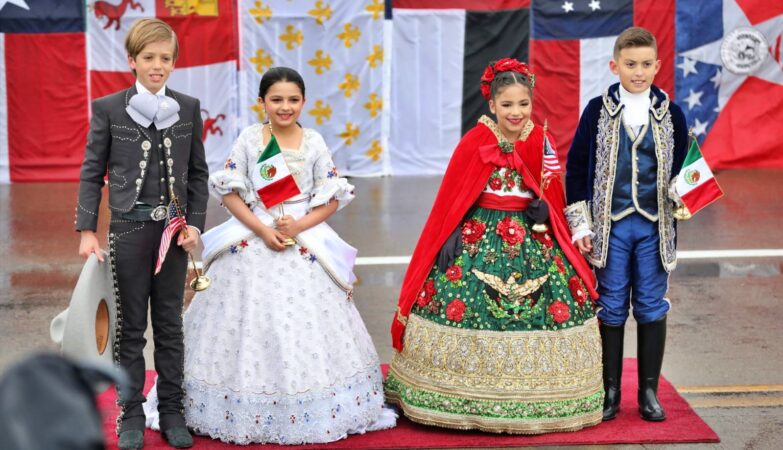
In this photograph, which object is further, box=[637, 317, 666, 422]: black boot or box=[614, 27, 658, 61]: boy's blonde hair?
box=[637, 317, 666, 422]: black boot

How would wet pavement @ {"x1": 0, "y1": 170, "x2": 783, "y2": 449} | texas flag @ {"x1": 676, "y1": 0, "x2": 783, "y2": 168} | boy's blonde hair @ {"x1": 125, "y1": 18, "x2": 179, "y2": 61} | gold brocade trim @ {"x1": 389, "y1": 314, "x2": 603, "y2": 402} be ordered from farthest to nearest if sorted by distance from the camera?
texas flag @ {"x1": 676, "y1": 0, "x2": 783, "y2": 168}
wet pavement @ {"x1": 0, "y1": 170, "x2": 783, "y2": 449}
gold brocade trim @ {"x1": 389, "y1": 314, "x2": 603, "y2": 402}
boy's blonde hair @ {"x1": 125, "y1": 18, "x2": 179, "y2": 61}

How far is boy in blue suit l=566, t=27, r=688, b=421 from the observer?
4.81 metres

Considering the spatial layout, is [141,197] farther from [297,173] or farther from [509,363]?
[509,363]

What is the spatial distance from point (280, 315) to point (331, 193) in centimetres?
57

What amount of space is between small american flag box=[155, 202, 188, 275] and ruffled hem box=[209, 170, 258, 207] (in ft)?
0.69

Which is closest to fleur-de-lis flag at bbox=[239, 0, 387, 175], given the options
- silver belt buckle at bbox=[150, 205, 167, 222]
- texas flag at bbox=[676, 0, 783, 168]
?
texas flag at bbox=[676, 0, 783, 168]

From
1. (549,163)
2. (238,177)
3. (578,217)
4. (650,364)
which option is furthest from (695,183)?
(238,177)

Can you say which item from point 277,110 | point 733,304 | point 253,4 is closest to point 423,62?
point 253,4

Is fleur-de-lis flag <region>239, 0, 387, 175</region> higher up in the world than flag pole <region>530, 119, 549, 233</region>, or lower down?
higher up

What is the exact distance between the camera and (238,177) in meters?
4.80

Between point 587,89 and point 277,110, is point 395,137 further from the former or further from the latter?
point 277,110

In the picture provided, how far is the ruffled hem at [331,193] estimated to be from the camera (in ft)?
15.8

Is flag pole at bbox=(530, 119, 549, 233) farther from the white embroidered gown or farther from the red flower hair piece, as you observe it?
the white embroidered gown

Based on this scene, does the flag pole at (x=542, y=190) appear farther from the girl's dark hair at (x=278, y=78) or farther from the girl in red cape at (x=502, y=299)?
the girl's dark hair at (x=278, y=78)
